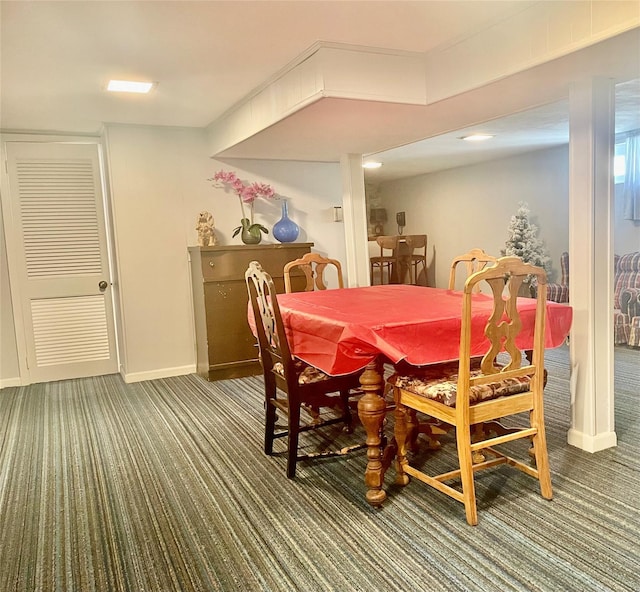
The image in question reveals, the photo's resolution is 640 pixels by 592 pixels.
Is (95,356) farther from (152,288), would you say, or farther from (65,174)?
(65,174)

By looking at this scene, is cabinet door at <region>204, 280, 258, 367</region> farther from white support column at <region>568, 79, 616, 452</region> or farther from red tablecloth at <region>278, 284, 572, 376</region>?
white support column at <region>568, 79, 616, 452</region>

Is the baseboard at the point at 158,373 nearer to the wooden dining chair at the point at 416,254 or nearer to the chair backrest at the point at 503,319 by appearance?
the chair backrest at the point at 503,319

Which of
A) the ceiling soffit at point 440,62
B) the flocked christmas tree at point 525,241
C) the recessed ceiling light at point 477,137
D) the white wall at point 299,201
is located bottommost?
the flocked christmas tree at point 525,241

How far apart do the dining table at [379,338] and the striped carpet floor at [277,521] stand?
0.31 metres

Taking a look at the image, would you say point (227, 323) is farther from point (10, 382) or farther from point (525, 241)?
point (525, 241)

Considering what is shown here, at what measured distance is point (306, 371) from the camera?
2545mm

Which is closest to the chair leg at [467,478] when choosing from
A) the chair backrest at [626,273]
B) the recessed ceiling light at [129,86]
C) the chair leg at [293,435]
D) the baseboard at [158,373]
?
the chair leg at [293,435]

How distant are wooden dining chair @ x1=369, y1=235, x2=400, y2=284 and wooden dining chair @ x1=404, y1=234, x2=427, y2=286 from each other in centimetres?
19

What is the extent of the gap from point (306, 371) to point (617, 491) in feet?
4.86

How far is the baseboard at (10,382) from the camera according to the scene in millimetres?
4469

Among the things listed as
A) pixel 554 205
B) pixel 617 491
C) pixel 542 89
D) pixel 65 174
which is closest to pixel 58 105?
pixel 65 174

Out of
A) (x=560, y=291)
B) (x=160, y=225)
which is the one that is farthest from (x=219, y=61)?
(x=560, y=291)

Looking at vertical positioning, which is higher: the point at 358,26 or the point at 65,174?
the point at 358,26

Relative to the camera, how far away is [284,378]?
252 cm
